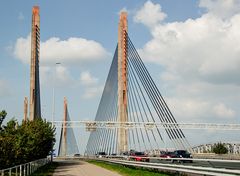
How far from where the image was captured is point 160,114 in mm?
61438

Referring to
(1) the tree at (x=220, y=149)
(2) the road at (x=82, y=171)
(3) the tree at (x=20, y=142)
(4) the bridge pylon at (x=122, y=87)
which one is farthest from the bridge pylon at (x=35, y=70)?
(1) the tree at (x=220, y=149)

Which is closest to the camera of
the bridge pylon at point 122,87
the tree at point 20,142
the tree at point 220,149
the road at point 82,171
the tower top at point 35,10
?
the tree at point 20,142

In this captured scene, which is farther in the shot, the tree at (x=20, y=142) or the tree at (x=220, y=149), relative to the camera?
the tree at (x=220, y=149)

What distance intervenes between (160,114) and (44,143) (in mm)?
15622

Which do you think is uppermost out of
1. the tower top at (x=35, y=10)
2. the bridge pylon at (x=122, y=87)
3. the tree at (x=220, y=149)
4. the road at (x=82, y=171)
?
the tower top at (x=35, y=10)

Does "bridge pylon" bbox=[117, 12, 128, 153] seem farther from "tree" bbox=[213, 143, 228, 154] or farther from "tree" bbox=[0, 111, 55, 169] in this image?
"tree" bbox=[213, 143, 228, 154]

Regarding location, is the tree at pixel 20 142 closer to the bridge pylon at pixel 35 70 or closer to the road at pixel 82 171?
the road at pixel 82 171

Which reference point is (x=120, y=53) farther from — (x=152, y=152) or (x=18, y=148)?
(x=18, y=148)

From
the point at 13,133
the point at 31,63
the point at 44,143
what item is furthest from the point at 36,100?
the point at 13,133

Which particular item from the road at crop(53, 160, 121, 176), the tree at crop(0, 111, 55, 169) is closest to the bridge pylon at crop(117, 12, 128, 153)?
the tree at crop(0, 111, 55, 169)

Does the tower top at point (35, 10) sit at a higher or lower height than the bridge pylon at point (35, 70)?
higher

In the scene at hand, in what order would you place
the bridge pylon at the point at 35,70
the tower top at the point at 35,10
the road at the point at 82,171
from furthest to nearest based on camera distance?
the tower top at the point at 35,10, the bridge pylon at the point at 35,70, the road at the point at 82,171

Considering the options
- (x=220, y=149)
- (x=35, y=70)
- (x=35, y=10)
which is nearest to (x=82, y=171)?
(x=35, y=70)

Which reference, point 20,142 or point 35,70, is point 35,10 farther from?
point 20,142
